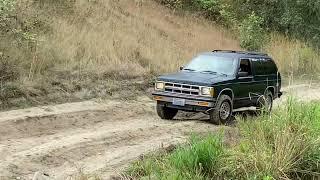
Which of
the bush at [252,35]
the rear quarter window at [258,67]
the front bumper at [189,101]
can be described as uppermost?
the bush at [252,35]

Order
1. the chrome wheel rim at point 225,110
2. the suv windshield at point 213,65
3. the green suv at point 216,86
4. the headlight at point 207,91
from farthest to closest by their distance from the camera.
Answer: the suv windshield at point 213,65
the chrome wheel rim at point 225,110
the green suv at point 216,86
the headlight at point 207,91

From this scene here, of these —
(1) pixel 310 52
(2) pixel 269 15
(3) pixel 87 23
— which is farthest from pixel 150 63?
(2) pixel 269 15

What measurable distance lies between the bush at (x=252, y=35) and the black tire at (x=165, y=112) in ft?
48.8

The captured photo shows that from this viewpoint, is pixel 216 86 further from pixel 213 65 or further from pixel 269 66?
pixel 269 66

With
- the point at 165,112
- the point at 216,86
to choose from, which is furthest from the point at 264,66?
the point at 165,112

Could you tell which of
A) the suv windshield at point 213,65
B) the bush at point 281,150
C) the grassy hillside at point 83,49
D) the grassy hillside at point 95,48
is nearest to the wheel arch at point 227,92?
the suv windshield at point 213,65

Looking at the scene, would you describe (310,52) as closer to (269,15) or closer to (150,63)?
(269,15)

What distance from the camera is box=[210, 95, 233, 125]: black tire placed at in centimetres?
1386

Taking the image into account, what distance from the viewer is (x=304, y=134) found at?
323 inches

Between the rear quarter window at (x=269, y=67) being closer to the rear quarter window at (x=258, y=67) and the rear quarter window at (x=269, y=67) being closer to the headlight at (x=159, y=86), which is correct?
the rear quarter window at (x=258, y=67)

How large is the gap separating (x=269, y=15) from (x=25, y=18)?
62.5 feet

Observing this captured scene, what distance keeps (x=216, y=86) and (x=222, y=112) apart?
0.74 meters

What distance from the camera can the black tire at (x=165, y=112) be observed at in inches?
568

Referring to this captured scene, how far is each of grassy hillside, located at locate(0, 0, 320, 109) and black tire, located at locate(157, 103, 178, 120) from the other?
9.25ft
